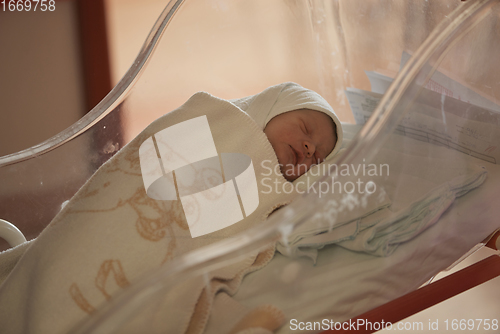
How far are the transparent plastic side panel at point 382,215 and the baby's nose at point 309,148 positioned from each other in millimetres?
131

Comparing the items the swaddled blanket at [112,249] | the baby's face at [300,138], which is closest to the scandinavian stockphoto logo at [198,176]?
the swaddled blanket at [112,249]

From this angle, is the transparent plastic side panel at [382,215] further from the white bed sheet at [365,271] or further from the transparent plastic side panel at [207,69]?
the transparent plastic side panel at [207,69]

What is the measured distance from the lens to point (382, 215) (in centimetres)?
63

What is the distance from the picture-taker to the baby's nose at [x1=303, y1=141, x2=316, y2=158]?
899 mm

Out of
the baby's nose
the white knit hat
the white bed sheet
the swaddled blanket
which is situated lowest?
the white bed sheet

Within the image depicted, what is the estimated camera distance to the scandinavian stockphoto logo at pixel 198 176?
0.76 metres

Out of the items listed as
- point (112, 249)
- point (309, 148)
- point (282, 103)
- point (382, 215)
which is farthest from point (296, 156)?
point (112, 249)

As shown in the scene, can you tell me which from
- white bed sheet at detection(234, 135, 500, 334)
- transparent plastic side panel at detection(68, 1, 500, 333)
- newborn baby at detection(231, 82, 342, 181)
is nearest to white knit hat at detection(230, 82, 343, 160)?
newborn baby at detection(231, 82, 342, 181)

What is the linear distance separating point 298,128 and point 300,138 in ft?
0.08

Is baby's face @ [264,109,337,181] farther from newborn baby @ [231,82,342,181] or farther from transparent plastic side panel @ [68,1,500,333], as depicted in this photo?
transparent plastic side panel @ [68,1,500,333]

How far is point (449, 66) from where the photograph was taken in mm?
662

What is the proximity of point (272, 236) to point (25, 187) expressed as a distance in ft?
2.30

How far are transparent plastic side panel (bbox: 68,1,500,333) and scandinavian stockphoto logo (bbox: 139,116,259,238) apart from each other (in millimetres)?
169

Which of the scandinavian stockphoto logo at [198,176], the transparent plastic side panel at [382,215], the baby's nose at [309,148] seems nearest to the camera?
the transparent plastic side panel at [382,215]
